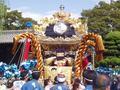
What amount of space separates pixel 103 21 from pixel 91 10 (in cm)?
467

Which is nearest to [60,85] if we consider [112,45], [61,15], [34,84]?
[34,84]

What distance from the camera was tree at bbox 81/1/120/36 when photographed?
173 ft

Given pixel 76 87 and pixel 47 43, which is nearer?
pixel 76 87

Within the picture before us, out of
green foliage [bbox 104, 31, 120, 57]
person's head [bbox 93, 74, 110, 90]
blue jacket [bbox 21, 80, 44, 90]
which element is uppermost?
person's head [bbox 93, 74, 110, 90]

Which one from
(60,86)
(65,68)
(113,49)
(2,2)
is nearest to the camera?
(60,86)

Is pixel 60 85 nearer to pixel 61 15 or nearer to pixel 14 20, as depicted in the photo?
pixel 61 15

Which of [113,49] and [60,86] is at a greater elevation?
[60,86]

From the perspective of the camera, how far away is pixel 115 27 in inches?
2092

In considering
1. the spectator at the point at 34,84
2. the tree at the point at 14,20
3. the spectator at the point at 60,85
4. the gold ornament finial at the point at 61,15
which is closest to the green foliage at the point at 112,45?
the gold ornament finial at the point at 61,15

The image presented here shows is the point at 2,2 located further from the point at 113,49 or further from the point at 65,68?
the point at 65,68

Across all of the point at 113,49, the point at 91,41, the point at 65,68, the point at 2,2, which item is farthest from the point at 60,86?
the point at 113,49

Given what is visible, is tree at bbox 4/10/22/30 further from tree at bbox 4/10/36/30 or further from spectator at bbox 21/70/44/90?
spectator at bbox 21/70/44/90

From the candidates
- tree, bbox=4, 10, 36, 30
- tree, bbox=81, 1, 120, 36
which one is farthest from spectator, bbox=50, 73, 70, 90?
tree, bbox=4, 10, 36, 30

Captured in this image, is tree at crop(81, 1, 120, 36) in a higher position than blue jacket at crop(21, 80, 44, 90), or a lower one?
lower
